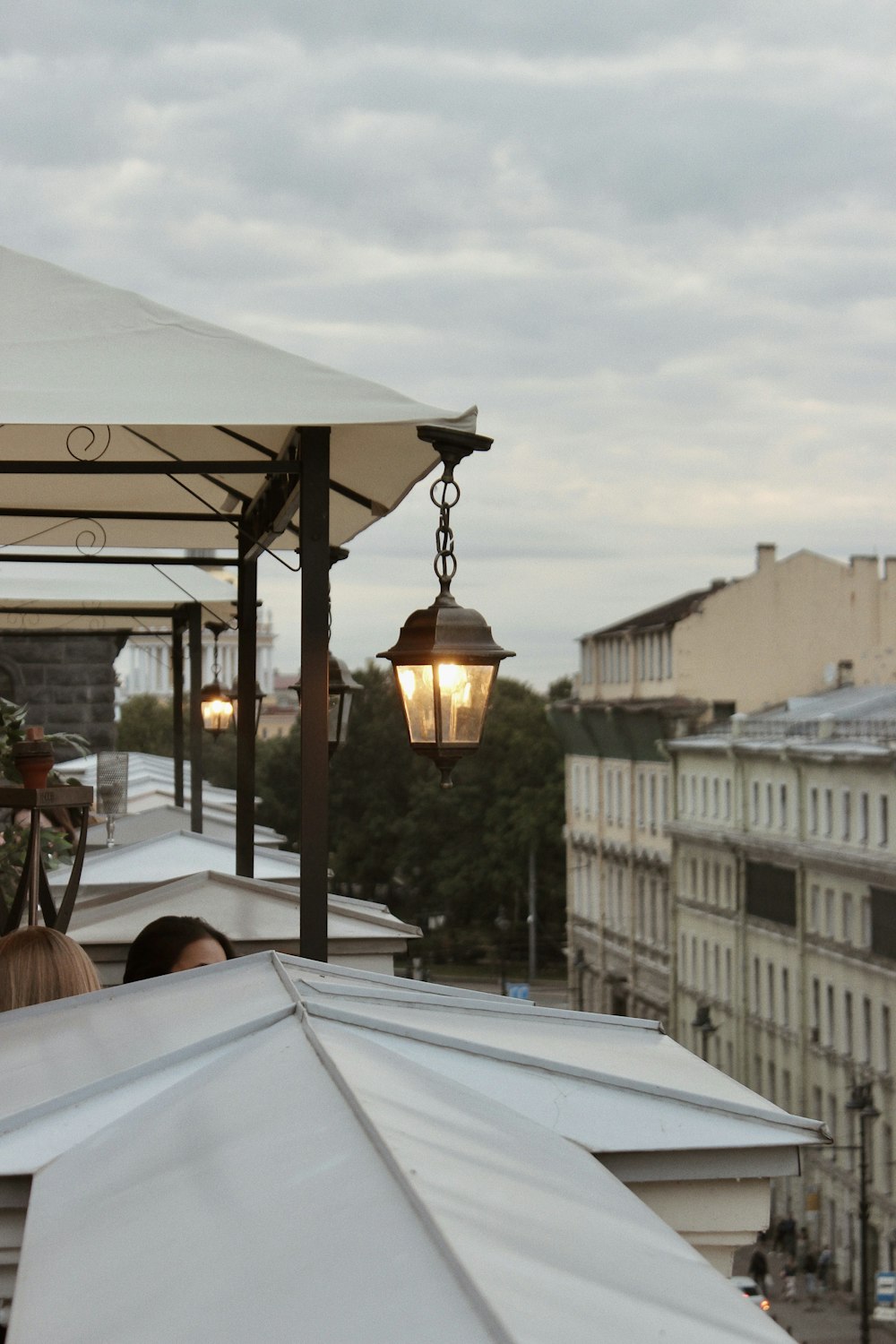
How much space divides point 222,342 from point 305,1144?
2.83 m

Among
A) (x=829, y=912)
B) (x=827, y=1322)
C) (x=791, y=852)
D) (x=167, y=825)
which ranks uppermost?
(x=167, y=825)

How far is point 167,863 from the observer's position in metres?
8.36

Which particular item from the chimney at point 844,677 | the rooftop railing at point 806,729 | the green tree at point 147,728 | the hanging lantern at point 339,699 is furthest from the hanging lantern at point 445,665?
the green tree at point 147,728

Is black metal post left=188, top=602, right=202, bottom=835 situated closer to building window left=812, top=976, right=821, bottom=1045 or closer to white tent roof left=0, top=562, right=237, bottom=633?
white tent roof left=0, top=562, right=237, bottom=633

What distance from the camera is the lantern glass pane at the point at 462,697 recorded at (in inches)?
202

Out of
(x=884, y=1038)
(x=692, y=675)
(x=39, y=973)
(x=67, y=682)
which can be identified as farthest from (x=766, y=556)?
(x=39, y=973)

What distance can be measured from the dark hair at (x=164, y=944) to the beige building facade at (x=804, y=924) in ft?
131

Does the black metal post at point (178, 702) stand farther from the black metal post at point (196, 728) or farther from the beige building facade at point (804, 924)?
the beige building facade at point (804, 924)

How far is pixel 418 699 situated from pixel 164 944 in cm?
93

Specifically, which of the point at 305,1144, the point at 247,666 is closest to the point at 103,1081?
the point at 305,1144

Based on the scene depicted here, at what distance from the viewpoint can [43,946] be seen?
4000mm

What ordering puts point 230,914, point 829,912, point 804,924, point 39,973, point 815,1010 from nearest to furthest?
point 39,973 < point 230,914 < point 829,912 < point 815,1010 < point 804,924

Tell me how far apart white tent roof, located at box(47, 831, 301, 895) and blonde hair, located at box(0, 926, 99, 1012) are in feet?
11.4

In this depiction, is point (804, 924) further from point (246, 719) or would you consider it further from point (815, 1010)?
point (246, 719)
